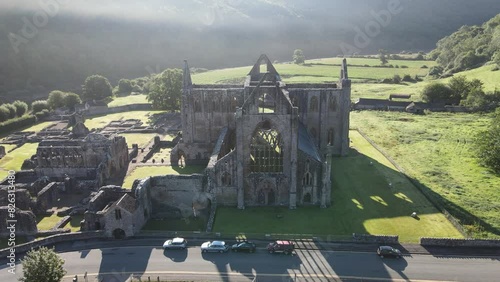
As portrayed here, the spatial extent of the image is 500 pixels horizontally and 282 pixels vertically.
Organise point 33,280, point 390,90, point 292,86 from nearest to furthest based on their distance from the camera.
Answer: point 33,280 < point 292,86 < point 390,90

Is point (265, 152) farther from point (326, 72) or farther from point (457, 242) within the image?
point (326, 72)

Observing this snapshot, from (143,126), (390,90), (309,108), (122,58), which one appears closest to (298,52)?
(390,90)

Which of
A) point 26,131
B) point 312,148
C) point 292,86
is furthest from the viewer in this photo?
point 26,131

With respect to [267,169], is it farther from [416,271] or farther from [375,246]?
[416,271]

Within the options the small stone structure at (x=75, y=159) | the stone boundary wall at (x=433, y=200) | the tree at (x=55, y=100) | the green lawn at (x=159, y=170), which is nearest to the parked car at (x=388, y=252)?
the stone boundary wall at (x=433, y=200)

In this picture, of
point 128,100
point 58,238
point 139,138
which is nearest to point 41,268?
point 58,238

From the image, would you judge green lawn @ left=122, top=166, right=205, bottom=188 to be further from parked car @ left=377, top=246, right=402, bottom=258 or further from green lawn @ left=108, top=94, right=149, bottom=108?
green lawn @ left=108, top=94, right=149, bottom=108

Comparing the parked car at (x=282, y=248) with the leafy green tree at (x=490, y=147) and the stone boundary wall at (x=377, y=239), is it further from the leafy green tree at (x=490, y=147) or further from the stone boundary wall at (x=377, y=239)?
the leafy green tree at (x=490, y=147)
